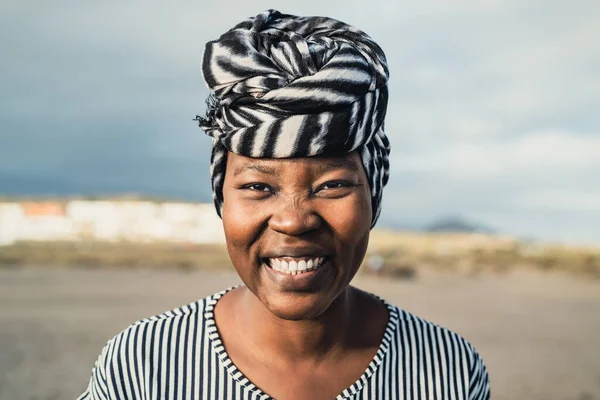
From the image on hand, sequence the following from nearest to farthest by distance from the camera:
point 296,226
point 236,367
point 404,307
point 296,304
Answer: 1. point 296,226
2. point 296,304
3. point 236,367
4. point 404,307

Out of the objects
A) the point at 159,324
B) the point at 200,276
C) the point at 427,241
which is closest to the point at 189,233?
the point at 200,276

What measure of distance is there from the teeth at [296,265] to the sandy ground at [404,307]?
27.6 ft

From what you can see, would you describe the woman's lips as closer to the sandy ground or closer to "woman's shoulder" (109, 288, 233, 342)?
"woman's shoulder" (109, 288, 233, 342)

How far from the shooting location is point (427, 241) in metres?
31.2

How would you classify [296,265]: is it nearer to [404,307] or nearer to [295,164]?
[295,164]

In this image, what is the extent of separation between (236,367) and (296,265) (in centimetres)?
50

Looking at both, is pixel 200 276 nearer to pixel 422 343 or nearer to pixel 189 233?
pixel 189 233

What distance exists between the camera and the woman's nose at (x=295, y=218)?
1836 mm

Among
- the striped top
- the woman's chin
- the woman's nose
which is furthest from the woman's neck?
the woman's nose

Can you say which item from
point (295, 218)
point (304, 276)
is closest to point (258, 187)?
point (295, 218)

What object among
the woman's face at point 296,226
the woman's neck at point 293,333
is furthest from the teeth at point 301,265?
the woman's neck at point 293,333

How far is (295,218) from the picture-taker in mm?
1837

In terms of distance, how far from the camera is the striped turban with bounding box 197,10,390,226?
6.10ft

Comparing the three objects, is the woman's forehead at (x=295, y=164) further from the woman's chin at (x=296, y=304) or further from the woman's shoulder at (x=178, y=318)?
the woman's shoulder at (x=178, y=318)
